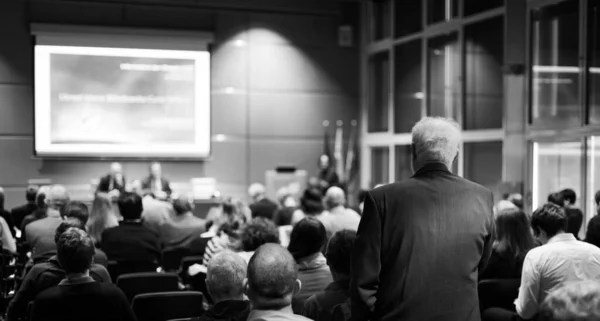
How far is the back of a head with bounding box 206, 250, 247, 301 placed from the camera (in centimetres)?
306

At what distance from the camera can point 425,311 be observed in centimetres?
245

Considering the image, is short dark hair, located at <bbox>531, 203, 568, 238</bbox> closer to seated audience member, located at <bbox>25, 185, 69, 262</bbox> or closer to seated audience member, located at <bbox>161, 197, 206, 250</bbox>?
seated audience member, located at <bbox>25, 185, 69, 262</bbox>

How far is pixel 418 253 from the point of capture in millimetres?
2457

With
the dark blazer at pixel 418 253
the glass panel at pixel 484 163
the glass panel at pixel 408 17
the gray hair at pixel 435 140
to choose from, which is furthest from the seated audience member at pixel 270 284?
the glass panel at pixel 408 17

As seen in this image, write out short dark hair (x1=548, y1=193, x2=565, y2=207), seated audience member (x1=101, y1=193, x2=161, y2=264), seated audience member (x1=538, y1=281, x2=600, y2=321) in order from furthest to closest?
short dark hair (x1=548, y1=193, x2=565, y2=207) → seated audience member (x1=101, y1=193, x2=161, y2=264) → seated audience member (x1=538, y1=281, x2=600, y2=321)

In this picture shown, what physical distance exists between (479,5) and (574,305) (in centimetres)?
1037

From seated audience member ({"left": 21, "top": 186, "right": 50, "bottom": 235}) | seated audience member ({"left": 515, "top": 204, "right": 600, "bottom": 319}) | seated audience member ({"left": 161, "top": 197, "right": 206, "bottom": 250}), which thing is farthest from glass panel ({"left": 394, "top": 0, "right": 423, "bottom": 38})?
seated audience member ({"left": 515, "top": 204, "right": 600, "bottom": 319})

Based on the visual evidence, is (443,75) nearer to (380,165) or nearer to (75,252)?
(380,165)

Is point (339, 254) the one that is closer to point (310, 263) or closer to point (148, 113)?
point (310, 263)

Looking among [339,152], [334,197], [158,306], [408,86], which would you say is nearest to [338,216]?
[334,197]

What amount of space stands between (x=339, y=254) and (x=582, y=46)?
6.84 m

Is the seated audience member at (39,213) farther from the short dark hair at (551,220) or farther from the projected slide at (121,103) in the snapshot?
the projected slide at (121,103)

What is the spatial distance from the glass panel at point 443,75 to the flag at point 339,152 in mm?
2112

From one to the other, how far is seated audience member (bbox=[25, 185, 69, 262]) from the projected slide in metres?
5.96
